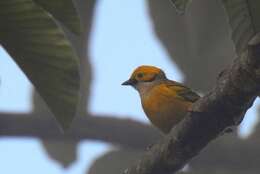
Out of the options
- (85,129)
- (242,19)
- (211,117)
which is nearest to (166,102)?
(242,19)

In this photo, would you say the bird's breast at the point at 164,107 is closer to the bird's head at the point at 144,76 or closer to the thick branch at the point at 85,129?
the bird's head at the point at 144,76

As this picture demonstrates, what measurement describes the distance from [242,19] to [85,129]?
5.07 metres

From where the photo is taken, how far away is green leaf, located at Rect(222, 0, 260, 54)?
3.13 metres

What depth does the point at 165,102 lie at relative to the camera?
4.91 m

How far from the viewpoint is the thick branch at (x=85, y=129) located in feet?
26.1

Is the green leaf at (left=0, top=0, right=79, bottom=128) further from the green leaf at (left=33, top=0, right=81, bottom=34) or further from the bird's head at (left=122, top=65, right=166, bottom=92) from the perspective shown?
the bird's head at (left=122, top=65, right=166, bottom=92)

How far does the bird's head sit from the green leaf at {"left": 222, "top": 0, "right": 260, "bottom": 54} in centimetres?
234

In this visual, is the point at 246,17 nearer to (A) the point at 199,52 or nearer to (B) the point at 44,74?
(B) the point at 44,74

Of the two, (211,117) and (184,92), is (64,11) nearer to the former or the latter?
(211,117)

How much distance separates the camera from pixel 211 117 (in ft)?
9.93

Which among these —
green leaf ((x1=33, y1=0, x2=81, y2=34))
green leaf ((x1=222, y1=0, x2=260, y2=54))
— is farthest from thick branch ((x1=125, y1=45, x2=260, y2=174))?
green leaf ((x1=33, y1=0, x2=81, y2=34))

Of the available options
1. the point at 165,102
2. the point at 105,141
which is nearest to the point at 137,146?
the point at 105,141

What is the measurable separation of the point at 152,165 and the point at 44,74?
0.59m

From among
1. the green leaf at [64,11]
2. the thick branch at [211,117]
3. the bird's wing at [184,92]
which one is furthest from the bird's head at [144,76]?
the green leaf at [64,11]
